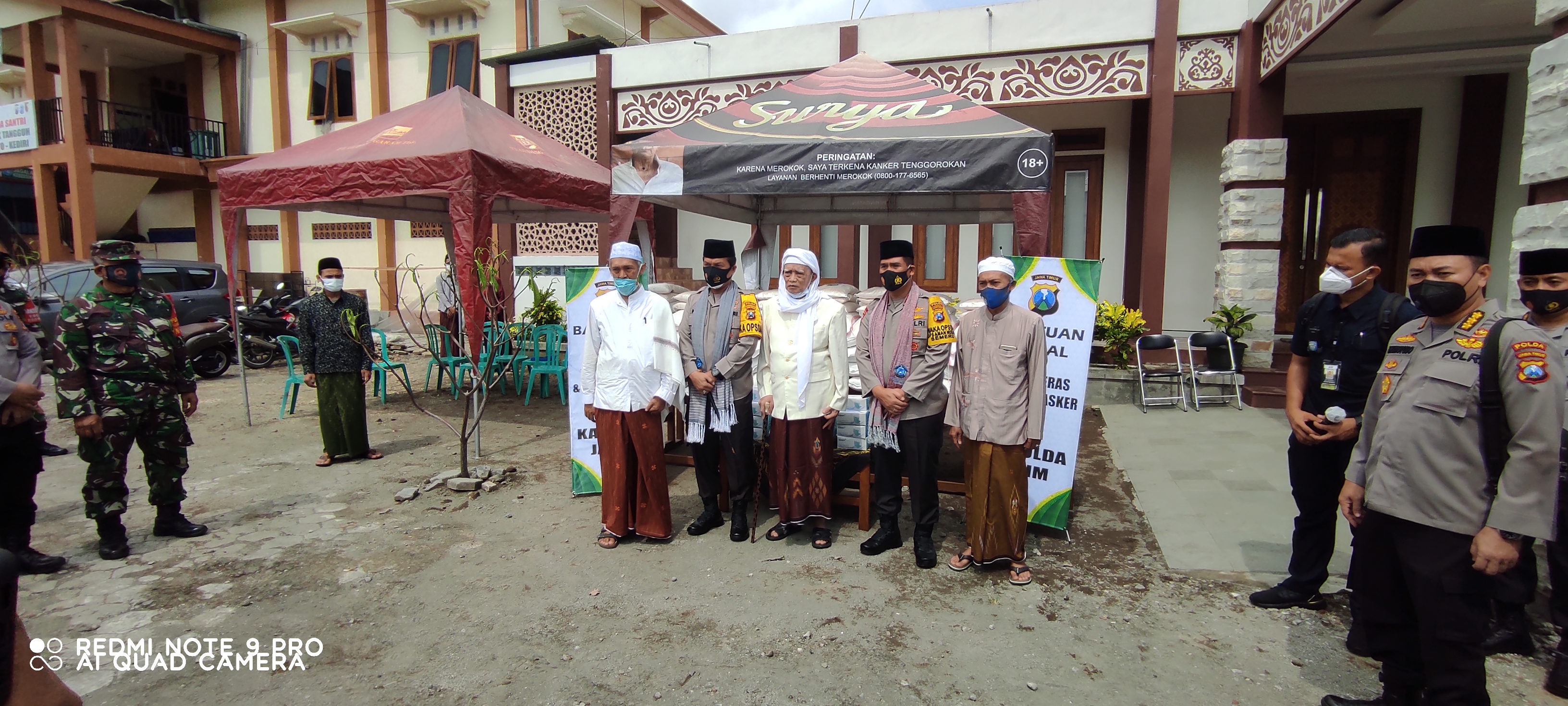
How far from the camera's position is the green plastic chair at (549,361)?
7.78 metres

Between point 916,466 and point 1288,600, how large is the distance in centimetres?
169

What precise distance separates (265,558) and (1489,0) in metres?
8.98

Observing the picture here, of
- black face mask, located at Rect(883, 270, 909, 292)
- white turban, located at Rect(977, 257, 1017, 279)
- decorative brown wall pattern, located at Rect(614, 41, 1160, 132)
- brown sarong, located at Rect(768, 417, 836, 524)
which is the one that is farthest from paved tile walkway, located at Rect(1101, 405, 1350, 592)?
decorative brown wall pattern, located at Rect(614, 41, 1160, 132)

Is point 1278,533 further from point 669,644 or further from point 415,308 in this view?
point 415,308

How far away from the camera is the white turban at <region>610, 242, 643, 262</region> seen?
4043 mm

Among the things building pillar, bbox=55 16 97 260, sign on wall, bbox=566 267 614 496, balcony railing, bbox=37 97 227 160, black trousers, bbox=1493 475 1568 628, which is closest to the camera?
black trousers, bbox=1493 475 1568 628

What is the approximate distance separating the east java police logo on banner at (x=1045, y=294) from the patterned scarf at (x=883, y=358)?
78cm

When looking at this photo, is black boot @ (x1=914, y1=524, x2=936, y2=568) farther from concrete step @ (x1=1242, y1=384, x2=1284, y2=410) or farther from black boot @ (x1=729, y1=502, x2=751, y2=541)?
concrete step @ (x1=1242, y1=384, x2=1284, y2=410)

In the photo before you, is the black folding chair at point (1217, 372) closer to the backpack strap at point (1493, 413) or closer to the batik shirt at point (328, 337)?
the backpack strap at point (1493, 413)

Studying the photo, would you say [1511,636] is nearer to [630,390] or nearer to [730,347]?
[730,347]

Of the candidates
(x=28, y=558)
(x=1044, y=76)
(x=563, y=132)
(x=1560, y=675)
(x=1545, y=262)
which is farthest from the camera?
(x=563, y=132)

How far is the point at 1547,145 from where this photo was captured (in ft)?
11.1

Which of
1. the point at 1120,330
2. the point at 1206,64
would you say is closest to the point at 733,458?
the point at 1120,330

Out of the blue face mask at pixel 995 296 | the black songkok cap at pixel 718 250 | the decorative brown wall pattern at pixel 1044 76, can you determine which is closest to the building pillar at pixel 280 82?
the decorative brown wall pattern at pixel 1044 76
